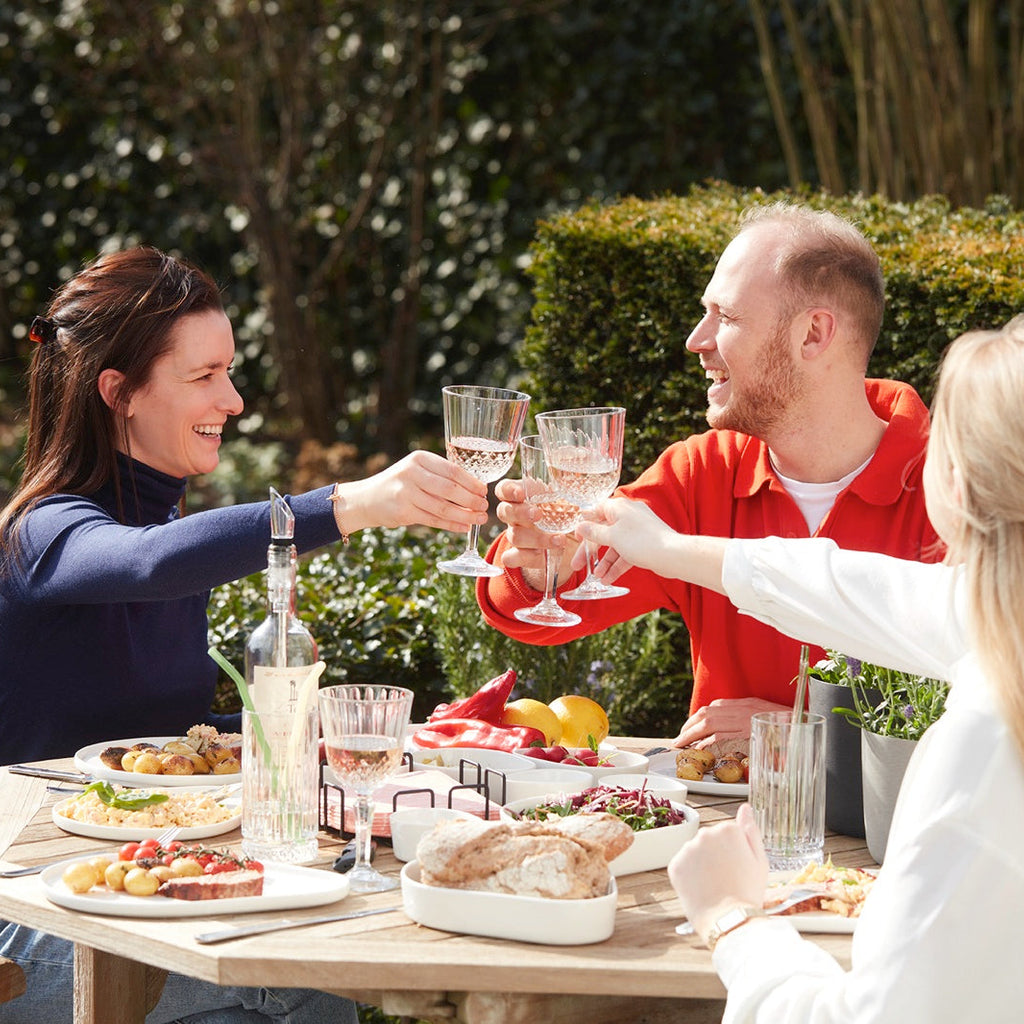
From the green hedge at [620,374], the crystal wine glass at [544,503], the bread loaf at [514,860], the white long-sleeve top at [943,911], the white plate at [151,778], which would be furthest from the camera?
the green hedge at [620,374]

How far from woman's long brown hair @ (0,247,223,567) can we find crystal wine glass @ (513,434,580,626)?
0.92 m

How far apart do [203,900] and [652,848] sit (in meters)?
0.62

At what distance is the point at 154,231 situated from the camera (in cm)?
945

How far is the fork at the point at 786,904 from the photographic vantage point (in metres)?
1.86

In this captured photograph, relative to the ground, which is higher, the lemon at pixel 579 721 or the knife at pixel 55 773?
the lemon at pixel 579 721

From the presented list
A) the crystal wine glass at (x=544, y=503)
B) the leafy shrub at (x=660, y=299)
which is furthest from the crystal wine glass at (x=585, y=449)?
the leafy shrub at (x=660, y=299)

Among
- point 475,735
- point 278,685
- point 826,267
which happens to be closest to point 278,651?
point 278,685

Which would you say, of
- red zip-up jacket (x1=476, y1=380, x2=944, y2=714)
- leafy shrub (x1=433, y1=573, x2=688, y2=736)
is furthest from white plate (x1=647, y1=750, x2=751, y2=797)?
leafy shrub (x1=433, y1=573, x2=688, y2=736)

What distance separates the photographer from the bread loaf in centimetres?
181

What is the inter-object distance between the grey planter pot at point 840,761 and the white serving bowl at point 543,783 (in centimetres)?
37

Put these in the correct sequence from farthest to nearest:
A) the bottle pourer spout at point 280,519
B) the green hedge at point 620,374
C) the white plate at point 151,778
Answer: the green hedge at point 620,374
the white plate at point 151,778
the bottle pourer spout at point 280,519

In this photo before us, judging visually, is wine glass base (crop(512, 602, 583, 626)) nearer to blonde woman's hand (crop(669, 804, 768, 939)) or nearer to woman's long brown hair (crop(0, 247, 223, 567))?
blonde woman's hand (crop(669, 804, 768, 939))

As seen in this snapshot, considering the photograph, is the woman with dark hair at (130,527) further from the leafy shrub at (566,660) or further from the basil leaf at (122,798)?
the leafy shrub at (566,660)

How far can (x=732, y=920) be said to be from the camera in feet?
5.63
